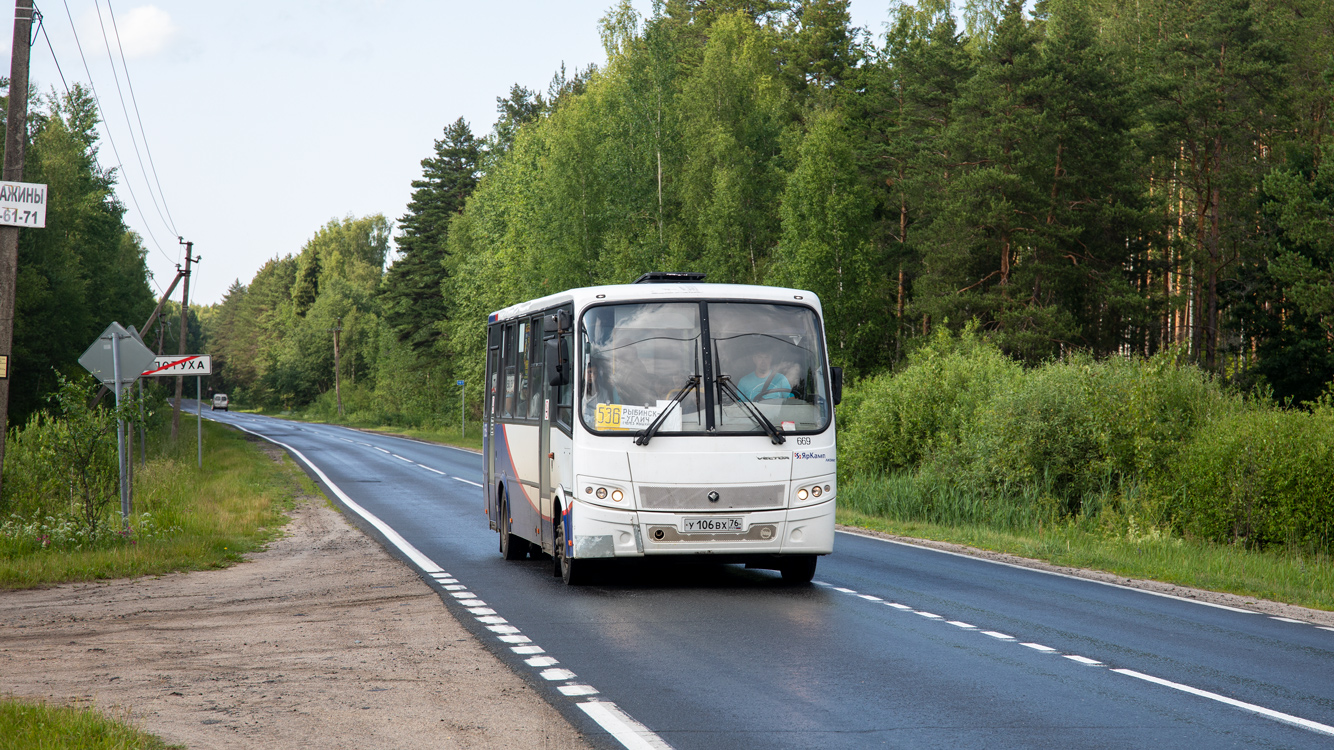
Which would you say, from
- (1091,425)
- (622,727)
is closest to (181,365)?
(1091,425)

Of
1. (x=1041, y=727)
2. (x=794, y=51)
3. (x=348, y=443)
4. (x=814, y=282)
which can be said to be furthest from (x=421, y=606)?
(x=794, y=51)

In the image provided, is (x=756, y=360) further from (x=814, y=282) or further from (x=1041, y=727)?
(x=814, y=282)

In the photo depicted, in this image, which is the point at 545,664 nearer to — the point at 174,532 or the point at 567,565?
the point at 567,565

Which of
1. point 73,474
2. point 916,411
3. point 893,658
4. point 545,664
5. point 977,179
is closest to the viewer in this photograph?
point 545,664

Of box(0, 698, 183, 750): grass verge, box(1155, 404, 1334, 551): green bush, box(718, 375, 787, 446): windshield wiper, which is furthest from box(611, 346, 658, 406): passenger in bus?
box(1155, 404, 1334, 551): green bush

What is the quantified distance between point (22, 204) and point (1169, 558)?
15652 millimetres

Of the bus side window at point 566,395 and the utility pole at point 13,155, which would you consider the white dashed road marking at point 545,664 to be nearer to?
the bus side window at point 566,395

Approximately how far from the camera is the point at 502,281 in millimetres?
62844

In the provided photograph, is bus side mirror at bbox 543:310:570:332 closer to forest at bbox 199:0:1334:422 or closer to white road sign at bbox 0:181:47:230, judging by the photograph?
white road sign at bbox 0:181:47:230

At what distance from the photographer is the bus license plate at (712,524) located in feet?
40.5

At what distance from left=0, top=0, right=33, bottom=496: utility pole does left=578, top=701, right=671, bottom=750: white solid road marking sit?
1087 cm

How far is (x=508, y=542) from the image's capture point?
1641cm

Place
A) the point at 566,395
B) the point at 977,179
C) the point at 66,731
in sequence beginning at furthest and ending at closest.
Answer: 1. the point at 977,179
2. the point at 566,395
3. the point at 66,731

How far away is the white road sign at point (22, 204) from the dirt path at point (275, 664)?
4.73 meters
